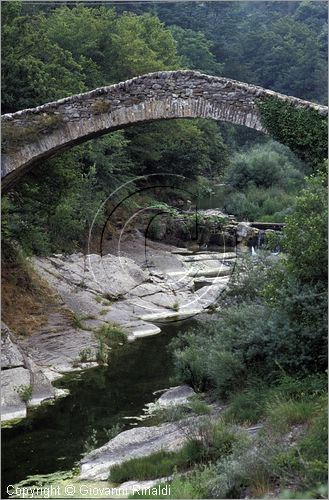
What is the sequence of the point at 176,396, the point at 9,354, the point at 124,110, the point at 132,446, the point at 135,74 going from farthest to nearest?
the point at 135,74 < the point at 124,110 < the point at 9,354 < the point at 176,396 < the point at 132,446

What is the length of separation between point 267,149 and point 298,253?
28.0 m

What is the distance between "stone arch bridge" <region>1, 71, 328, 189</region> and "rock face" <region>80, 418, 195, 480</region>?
521 centimetres

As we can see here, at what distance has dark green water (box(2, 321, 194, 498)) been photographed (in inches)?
374

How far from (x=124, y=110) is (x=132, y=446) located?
19.5 feet

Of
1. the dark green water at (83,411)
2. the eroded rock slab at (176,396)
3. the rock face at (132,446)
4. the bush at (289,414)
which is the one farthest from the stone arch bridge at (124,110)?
the bush at (289,414)

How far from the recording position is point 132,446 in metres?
9.38

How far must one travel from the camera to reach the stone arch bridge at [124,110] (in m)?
12.1

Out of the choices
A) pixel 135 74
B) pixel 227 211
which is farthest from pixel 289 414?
pixel 135 74

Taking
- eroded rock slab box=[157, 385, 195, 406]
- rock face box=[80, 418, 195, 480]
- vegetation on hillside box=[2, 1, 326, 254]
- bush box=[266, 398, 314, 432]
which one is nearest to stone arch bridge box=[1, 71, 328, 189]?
vegetation on hillside box=[2, 1, 326, 254]

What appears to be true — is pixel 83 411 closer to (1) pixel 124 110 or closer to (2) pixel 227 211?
(1) pixel 124 110

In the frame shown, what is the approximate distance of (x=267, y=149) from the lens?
119ft

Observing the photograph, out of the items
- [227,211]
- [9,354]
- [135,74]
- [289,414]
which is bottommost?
[9,354]

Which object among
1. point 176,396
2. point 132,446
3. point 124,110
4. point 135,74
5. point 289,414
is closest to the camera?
point 289,414

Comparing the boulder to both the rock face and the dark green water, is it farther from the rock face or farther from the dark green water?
the rock face
